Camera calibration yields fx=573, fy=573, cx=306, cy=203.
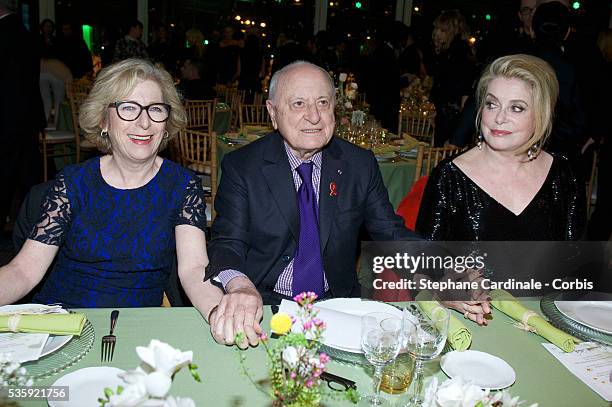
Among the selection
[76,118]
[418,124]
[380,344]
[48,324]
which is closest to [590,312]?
[380,344]

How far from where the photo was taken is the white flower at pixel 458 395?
2.99 feet

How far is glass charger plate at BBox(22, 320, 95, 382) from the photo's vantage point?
1334 millimetres

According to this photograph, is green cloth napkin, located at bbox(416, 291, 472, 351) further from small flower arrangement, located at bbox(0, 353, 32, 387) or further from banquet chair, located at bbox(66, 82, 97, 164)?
banquet chair, located at bbox(66, 82, 97, 164)

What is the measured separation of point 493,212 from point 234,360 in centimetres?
134

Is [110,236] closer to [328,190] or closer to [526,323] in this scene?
[328,190]

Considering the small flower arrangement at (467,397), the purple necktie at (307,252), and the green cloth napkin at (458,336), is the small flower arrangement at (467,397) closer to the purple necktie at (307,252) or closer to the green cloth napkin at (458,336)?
the green cloth napkin at (458,336)

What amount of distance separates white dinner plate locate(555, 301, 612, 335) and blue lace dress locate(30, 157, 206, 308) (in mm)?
1280

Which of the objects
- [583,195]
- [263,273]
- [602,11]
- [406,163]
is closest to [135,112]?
[263,273]

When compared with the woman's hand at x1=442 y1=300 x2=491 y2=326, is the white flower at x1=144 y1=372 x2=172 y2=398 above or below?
above

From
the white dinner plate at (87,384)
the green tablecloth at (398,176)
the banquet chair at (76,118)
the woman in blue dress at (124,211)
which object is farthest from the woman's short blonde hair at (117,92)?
the banquet chair at (76,118)

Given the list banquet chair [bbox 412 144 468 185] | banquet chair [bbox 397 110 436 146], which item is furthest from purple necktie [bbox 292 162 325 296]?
banquet chair [bbox 397 110 436 146]

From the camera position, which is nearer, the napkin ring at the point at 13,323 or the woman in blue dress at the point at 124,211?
the napkin ring at the point at 13,323

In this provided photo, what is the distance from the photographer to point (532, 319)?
1.67m

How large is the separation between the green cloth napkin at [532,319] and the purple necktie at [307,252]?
28.1 inches
